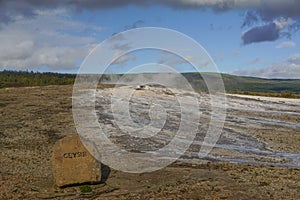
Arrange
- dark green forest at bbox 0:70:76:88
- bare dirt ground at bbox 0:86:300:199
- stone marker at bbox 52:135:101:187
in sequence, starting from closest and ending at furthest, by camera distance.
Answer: bare dirt ground at bbox 0:86:300:199, stone marker at bbox 52:135:101:187, dark green forest at bbox 0:70:76:88

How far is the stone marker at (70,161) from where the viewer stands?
13.5 meters

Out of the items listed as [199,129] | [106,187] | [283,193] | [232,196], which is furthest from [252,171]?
[199,129]

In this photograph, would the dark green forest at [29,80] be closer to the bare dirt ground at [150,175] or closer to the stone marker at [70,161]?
the bare dirt ground at [150,175]

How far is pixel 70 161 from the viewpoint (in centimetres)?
1359

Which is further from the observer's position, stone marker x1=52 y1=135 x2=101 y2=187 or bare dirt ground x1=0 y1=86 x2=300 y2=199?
stone marker x1=52 y1=135 x2=101 y2=187

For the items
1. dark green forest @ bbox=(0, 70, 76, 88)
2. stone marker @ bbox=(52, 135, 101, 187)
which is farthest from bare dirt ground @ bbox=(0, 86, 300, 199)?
dark green forest @ bbox=(0, 70, 76, 88)

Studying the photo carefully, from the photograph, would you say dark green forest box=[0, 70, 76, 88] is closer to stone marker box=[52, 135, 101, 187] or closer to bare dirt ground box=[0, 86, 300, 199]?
bare dirt ground box=[0, 86, 300, 199]

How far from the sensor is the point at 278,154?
23.2m

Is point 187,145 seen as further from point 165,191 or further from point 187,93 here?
point 187,93

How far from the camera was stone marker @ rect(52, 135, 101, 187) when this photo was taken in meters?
13.5

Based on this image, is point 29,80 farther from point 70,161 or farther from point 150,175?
point 70,161

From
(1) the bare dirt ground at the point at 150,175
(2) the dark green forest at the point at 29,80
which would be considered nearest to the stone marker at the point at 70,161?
(1) the bare dirt ground at the point at 150,175

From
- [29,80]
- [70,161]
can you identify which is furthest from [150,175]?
[29,80]

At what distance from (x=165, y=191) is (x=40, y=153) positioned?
27.9 ft
